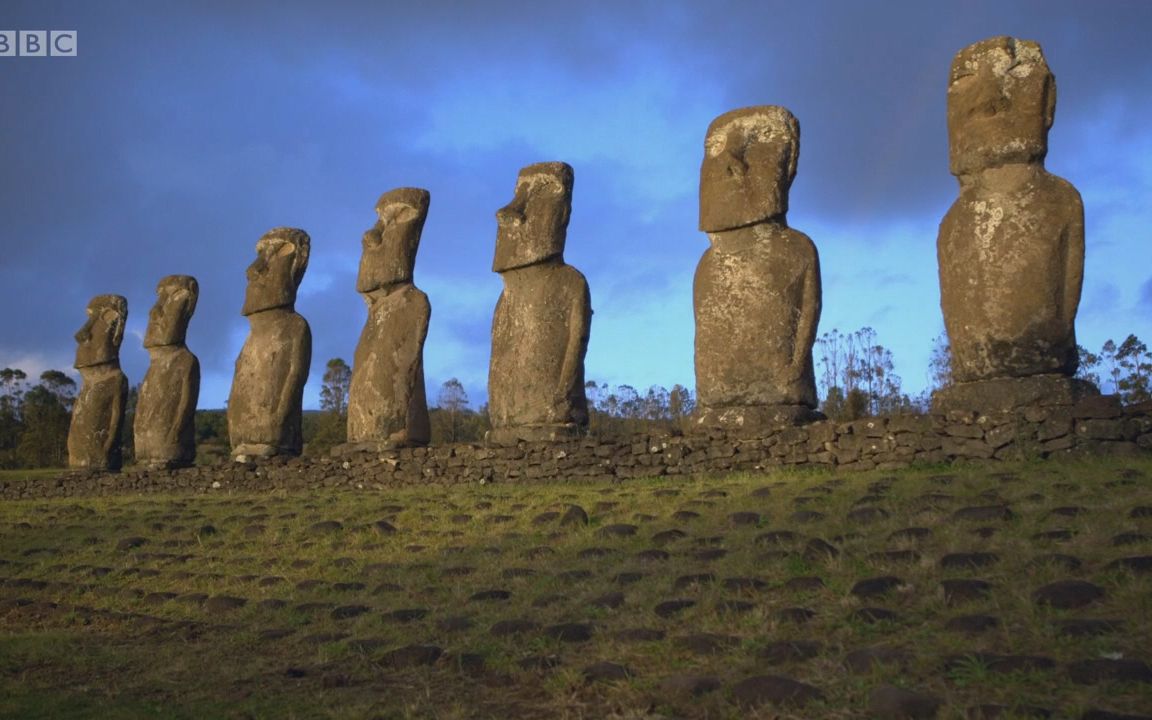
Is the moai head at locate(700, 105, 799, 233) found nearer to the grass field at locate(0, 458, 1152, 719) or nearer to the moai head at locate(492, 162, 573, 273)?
the moai head at locate(492, 162, 573, 273)

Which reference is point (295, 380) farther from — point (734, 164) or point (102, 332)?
point (734, 164)

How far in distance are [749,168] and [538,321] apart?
3.23 metres

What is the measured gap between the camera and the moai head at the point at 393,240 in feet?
51.3

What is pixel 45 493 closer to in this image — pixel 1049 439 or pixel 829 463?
pixel 829 463

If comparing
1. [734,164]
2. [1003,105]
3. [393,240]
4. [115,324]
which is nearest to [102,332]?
[115,324]

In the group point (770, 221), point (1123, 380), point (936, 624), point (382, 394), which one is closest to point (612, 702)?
point (936, 624)

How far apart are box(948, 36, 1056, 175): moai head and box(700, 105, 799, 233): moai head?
1.92 meters

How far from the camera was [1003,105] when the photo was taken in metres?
10.8

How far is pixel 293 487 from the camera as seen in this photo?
50.2ft

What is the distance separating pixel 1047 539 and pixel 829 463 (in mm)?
4460

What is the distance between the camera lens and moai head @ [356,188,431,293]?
1564 centimetres

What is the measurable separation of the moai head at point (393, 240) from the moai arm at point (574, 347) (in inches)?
125

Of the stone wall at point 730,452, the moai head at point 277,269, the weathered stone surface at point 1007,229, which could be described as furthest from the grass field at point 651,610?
the moai head at point 277,269

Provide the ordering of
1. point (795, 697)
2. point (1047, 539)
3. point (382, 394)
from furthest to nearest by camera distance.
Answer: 1. point (382, 394)
2. point (1047, 539)
3. point (795, 697)
